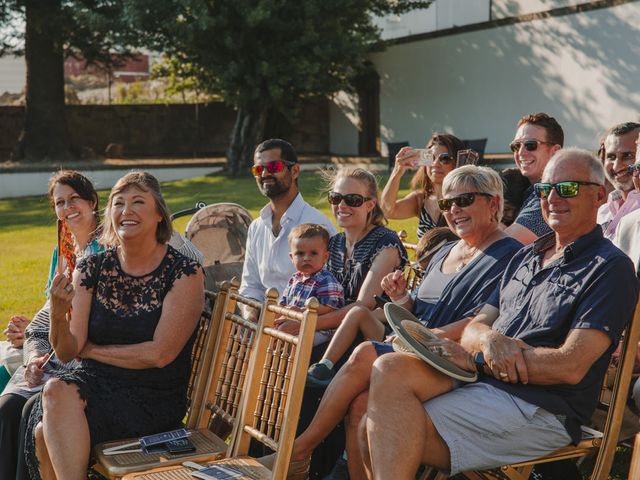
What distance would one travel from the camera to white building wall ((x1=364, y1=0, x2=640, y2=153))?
19.3 metres

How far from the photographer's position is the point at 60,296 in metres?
3.71

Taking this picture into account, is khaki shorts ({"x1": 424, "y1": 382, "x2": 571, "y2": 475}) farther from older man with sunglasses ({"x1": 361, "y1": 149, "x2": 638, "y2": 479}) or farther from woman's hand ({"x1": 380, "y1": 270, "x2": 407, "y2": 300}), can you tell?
woman's hand ({"x1": 380, "y1": 270, "x2": 407, "y2": 300})

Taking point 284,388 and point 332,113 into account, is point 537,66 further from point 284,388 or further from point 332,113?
point 284,388

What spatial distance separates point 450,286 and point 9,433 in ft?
7.34

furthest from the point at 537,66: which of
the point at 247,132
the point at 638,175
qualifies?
the point at 638,175

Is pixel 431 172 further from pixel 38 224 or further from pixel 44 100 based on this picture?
pixel 44 100

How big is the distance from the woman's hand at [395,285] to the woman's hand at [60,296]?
1.50m

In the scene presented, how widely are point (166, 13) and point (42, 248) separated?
30.3 ft

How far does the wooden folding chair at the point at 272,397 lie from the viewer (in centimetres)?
333

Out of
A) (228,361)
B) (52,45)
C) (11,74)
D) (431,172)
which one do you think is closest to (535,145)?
(431,172)

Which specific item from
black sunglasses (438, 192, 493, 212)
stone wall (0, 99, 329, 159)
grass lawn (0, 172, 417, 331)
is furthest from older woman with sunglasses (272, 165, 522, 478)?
stone wall (0, 99, 329, 159)

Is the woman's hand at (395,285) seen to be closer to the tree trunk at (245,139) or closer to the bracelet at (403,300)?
the bracelet at (403,300)

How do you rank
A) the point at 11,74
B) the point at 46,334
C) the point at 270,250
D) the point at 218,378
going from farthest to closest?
the point at 11,74
the point at 270,250
the point at 46,334
the point at 218,378

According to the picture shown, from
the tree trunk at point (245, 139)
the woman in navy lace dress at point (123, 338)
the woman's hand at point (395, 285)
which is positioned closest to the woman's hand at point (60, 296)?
the woman in navy lace dress at point (123, 338)
